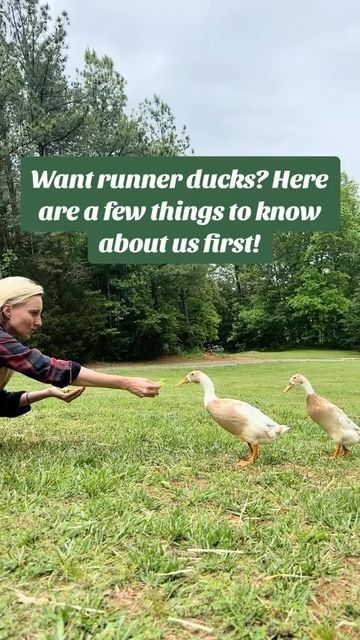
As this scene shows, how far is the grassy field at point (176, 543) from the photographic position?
1616 millimetres

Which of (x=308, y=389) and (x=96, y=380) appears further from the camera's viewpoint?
(x=308, y=389)

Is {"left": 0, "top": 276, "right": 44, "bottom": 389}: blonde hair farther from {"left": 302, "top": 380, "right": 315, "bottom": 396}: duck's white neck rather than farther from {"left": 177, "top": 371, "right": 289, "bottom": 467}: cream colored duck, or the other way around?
{"left": 302, "top": 380, "right": 315, "bottom": 396}: duck's white neck

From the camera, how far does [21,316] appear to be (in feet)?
10.3

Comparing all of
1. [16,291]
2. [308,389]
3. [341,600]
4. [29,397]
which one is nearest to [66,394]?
[29,397]

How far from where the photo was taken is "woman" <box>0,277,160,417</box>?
2.95m

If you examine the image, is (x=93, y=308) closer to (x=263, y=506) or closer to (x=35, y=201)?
(x=35, y=201)

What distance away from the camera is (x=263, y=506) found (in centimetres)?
255

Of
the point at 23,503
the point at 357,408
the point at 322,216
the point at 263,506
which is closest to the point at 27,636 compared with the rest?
the point at 23,503

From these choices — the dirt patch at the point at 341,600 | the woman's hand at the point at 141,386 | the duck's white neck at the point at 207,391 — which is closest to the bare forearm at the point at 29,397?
the woman's hand at the point at 141,386

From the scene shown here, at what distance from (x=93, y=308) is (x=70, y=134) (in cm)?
685

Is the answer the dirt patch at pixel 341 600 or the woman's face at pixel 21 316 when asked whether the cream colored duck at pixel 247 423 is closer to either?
the woman's face at pixel 21 316

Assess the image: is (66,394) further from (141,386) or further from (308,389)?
(308,389)

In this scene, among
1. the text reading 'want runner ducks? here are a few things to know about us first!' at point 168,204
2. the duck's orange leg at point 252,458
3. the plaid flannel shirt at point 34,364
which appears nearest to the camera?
the plaid flannel shirt at point 34,364

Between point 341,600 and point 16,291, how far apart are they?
85.5 inches
